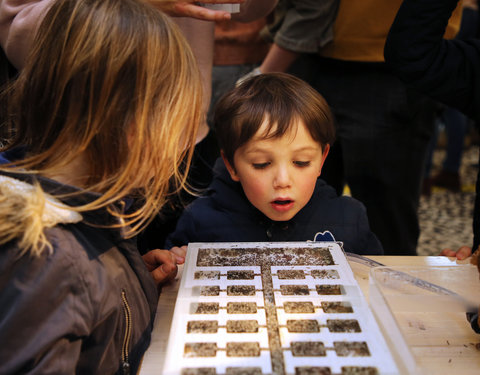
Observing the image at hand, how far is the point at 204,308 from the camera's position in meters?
0.73

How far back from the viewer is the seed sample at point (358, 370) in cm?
61

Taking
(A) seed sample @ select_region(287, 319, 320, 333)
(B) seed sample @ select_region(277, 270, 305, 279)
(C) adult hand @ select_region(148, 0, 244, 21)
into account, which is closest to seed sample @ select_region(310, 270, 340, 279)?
(B) seed sample @ select_region(277, 270, 305, 279)

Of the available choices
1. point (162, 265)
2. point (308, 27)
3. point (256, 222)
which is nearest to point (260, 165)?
point (256, 222)

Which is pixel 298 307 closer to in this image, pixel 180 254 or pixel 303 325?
pixel 303 325

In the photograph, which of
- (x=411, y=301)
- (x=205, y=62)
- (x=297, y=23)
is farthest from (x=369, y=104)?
(x=411, y=301)

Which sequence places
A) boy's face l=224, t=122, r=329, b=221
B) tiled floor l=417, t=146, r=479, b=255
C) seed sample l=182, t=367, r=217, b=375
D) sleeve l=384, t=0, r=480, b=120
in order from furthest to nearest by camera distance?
tiled floor l=417, t=146, r=479, b=255
sleeve l=384, t=0, r=480, b=120
boy's face l=224, t=122, r=329, b=221
seed sample l=182, t=367, r=217, b=375

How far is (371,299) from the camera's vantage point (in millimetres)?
784

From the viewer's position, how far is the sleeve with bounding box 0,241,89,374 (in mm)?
638

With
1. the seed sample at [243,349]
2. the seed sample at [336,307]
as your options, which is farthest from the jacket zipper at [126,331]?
the seed sample at [336,307]

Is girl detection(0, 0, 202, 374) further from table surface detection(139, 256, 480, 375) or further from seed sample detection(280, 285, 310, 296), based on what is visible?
seed sample detection(280, 285, 310, 296)

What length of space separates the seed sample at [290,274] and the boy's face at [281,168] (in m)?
0.28

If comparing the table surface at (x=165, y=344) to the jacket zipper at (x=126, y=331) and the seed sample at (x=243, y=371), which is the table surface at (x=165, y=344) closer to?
the jacket zipper at (x=126, y=331)

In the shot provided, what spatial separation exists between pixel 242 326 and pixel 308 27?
1.13m

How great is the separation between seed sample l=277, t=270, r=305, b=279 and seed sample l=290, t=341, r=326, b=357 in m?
0.17
